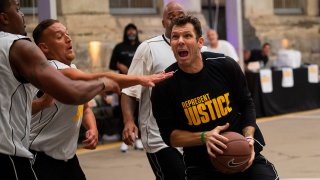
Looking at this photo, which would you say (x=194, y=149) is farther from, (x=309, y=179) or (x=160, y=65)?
(x=309, y=179)

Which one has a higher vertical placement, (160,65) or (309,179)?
(160,65)

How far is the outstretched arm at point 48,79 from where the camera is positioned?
337cm

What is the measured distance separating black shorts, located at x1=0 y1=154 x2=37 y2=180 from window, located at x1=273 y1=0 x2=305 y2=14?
17.4m

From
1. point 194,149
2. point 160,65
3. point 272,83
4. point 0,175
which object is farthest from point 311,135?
point 0,175

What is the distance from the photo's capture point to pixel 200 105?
4.65 meters

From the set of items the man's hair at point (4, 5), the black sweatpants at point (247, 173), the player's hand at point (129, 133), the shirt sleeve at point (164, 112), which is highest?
the man's hair at point (4, 5)

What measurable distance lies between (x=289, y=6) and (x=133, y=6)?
6.58 metres

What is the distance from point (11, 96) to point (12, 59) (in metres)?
0.26

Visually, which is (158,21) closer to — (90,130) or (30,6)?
(30,6)

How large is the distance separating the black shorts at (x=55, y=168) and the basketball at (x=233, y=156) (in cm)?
107

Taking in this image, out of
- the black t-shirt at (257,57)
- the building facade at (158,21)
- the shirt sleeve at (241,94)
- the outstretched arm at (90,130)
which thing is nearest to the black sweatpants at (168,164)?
the outstretched arm at (90,130)

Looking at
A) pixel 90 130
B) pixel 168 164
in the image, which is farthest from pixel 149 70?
pixel 90 130

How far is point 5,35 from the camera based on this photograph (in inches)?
144

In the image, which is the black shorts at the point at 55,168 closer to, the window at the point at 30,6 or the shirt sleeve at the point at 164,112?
the shirt sleeve at the point at 164,112
